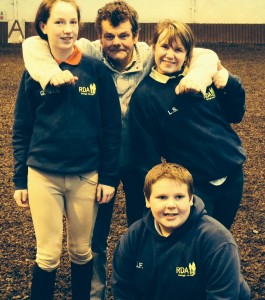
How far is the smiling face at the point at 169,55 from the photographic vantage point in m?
2.85

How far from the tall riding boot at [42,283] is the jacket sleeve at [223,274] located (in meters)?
0.80

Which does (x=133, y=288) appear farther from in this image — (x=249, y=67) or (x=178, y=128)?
(x=249, y=67)

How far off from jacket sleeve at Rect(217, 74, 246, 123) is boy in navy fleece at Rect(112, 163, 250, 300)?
20.0 inches

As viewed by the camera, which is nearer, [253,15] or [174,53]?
[174,53]

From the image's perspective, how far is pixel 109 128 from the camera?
9.77 feet

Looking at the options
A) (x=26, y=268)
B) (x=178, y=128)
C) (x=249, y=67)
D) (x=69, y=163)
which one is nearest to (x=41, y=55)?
(x=69, y=163)

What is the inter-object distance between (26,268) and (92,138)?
1.34 meters

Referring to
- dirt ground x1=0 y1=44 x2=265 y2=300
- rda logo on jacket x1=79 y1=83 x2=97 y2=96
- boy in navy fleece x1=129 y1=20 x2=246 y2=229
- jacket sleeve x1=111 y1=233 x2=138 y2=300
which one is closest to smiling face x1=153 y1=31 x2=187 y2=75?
boy in navy fleece x1=129 y1=20 x2=246 y2=229

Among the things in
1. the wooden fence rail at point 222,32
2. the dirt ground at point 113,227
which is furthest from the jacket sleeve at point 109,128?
the wooden fence rail at point 222,32

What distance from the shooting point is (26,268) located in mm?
Result: 3918

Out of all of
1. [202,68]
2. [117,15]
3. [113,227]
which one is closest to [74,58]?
[117,15]

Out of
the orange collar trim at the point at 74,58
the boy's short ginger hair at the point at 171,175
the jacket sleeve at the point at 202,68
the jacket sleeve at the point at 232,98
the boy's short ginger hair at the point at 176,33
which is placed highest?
the boy's short ginger hair at the point at 176,33

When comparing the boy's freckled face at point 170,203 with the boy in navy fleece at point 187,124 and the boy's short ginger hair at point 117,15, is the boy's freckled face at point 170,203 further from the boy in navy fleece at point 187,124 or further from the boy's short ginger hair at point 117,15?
the boy's short ginger hair at point 117,15

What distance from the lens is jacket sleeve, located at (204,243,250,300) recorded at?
2.50 metres
